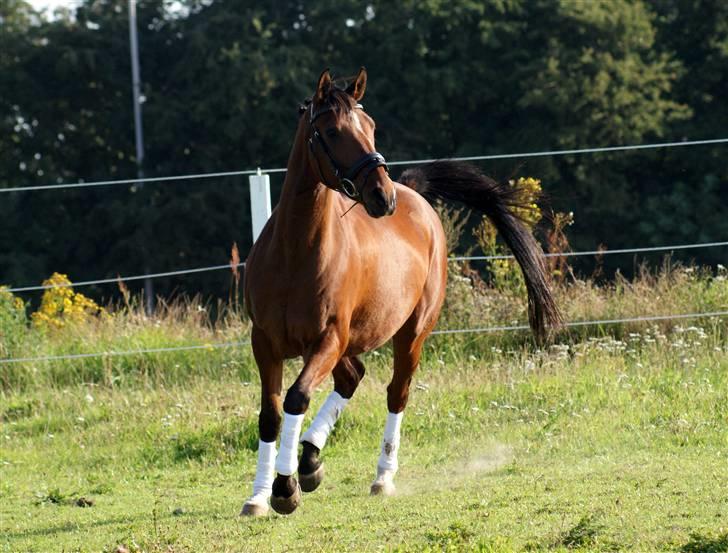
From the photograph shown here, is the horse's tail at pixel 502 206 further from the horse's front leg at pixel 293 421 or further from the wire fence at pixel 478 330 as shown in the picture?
the horse's front leg at pixel 293 421

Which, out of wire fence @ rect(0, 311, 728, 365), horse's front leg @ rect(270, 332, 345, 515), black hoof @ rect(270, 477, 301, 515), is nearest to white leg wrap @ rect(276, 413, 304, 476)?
horse's front leg @ rect(270, 332, 345, 515)

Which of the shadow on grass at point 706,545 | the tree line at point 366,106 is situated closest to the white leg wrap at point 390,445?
the shadow on grass at point 706,545

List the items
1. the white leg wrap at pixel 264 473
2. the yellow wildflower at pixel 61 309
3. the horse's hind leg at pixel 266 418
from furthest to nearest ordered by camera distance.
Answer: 1. the yellow wildflower at pixel 61 309
2. the white leg wrap at pixel 264 473
3. the horse's hind leg at pixel 266 418

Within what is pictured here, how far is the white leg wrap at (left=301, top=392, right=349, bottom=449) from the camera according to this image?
6.97m

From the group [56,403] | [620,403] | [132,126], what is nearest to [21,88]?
[132,126]

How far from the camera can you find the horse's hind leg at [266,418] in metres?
6.77

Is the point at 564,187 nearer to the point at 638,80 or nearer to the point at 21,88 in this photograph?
the point at 638,80

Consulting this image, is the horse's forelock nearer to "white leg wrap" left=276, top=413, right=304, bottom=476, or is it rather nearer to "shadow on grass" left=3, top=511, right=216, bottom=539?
"white leg wrap" left=276, top=413, right=304, bottom=476

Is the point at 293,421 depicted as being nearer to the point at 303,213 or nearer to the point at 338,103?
the point at 303,213

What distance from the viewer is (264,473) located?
6934 mm

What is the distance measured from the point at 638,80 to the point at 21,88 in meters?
19.0

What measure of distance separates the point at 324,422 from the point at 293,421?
75 cm

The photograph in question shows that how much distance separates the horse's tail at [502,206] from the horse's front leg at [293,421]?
2690mm

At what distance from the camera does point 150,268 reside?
34.2 m
